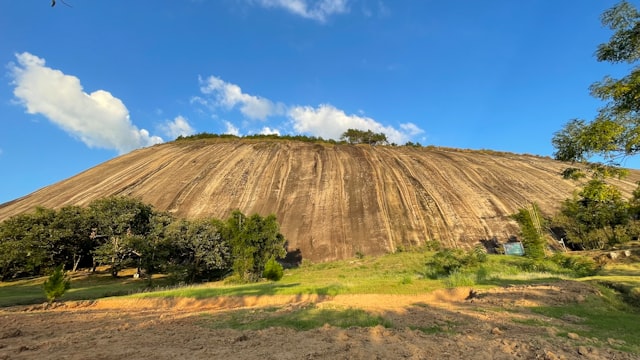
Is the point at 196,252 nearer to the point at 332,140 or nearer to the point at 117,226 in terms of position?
the point at 117,226

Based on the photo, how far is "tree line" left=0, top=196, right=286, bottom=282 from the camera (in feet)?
117

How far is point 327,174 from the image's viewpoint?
212 feet

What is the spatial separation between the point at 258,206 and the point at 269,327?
149 ft

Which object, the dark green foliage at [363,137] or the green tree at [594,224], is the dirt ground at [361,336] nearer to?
the green tree at [594,224]

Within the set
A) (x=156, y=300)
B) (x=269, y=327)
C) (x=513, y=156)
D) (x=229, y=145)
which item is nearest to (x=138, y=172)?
(x=229, y=145)

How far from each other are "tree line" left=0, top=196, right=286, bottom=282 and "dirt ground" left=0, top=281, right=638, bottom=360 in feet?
65.7

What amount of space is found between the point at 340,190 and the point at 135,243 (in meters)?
32.2

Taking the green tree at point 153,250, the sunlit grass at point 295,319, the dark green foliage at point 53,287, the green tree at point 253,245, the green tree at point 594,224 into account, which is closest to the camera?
the sunlit grass at point 295,319

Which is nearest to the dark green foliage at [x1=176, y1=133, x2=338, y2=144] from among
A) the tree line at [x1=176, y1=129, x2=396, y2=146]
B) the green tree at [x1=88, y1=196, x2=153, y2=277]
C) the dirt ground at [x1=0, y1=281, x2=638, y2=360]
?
the tree line at [x1=176, y1=129, x2=396, y2=146]

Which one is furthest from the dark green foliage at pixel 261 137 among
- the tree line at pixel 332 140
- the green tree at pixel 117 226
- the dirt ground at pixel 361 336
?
the dirt ground at pixel 361 336

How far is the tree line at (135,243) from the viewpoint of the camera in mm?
35812

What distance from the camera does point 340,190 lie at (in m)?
59.4

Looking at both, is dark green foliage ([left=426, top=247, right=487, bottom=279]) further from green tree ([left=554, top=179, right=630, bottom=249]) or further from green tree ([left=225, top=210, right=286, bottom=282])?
green tree ([left=554, top=179, right=630, bottom=249])

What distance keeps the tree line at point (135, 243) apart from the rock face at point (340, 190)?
1099cm
